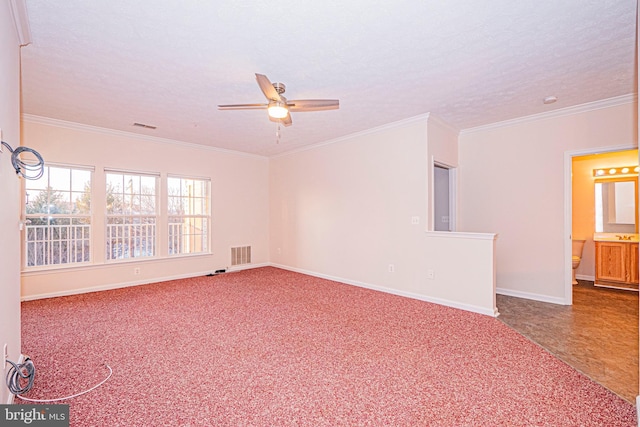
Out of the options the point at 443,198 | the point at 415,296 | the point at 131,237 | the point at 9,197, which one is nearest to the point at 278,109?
the point at 9,197

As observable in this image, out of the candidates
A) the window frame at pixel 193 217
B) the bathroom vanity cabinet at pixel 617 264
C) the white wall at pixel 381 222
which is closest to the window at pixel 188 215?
the window frame at pixel 193 217

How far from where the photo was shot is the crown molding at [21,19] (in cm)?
193

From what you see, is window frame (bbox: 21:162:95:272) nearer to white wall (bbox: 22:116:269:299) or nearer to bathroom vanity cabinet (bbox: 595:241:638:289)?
white wall (bbox: 22:116:269:299)

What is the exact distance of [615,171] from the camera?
5.14 metres

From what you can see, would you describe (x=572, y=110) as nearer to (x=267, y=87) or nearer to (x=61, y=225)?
(x=267, y=87)

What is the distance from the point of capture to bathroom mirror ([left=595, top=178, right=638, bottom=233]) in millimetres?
5059

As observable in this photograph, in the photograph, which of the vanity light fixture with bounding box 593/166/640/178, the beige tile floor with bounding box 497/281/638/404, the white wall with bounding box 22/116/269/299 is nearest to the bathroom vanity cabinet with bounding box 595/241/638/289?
the beige tile floor with bounding box 497/281/638/404

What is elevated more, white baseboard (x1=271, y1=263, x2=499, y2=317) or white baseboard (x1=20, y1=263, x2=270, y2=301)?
white baseboard (x1=20, y1=263, x2=270, y2=301)

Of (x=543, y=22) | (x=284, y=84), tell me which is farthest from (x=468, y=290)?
(x=284, y=84)

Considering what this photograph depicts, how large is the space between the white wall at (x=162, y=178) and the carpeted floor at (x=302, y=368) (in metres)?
0.82

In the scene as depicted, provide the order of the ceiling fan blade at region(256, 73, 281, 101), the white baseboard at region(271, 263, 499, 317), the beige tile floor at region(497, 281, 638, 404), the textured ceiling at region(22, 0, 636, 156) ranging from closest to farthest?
the textured ceiling at region(22, 0, 636, 156), the beige tile floor at region(497, 281, 638, 404), the ceiling fan blade at region(256, 73, 281, 101), the white baseboard at region(271, 263, 499, 317)

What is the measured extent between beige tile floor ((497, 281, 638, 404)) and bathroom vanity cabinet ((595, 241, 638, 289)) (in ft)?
0.79

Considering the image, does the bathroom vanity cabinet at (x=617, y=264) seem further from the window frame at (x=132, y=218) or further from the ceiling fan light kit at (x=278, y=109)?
the window frame at (x=132, y=218)

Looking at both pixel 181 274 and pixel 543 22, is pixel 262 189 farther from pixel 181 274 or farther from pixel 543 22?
pixel 543 22
